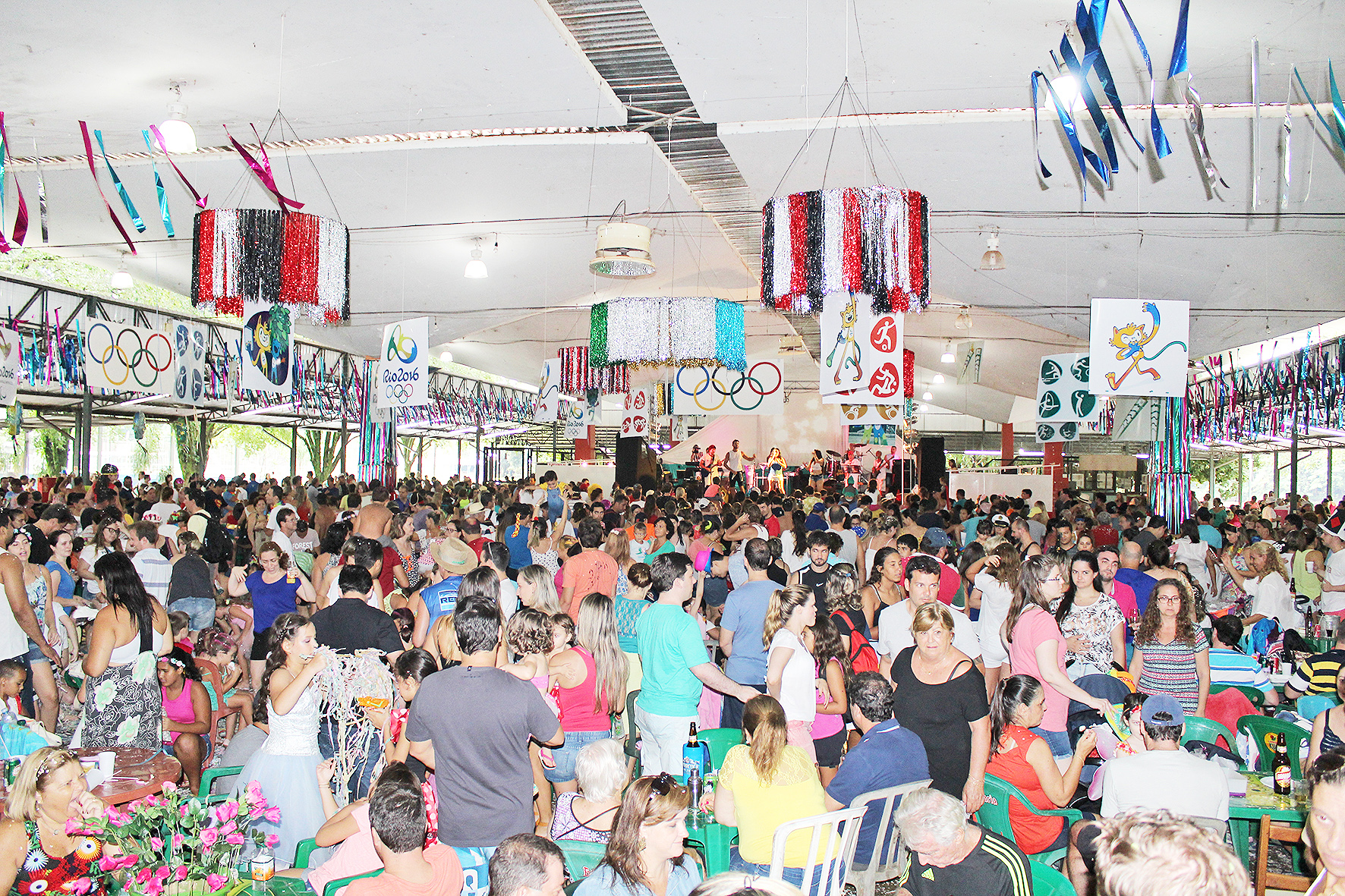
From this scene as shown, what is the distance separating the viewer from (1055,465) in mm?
21531

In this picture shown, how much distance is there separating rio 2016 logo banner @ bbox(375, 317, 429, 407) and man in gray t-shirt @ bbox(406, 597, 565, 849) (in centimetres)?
672

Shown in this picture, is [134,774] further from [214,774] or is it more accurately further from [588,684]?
[588,684]

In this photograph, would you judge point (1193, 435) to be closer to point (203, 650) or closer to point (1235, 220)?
point (1235, 220)

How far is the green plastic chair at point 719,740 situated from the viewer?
14.8 feet

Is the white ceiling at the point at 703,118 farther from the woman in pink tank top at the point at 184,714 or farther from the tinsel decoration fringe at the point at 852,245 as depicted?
the woman in pink tank top at the point at 184,714

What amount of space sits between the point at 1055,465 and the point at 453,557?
18.4 m

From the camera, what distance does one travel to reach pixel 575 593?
6047 mm

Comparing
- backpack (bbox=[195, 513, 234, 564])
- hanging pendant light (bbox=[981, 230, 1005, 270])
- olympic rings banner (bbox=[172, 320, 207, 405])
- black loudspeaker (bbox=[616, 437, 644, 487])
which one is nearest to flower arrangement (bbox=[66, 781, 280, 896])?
backpack (bbox=[195, 513, 234, 564])

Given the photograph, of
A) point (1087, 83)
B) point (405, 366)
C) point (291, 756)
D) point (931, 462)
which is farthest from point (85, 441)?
point (931, 462)

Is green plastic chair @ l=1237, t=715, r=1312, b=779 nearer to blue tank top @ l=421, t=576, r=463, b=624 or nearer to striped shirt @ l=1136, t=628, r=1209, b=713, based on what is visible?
striped shirt @ l=1136, t=628, r=1209, b=713

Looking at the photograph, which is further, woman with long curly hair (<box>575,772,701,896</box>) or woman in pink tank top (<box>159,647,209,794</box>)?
woman in pink tank top (<box>159,647,209,794</box>)

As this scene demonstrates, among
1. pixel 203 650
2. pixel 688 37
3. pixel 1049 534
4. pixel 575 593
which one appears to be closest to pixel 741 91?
pixel 688 37

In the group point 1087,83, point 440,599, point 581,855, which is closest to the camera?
point 581,855

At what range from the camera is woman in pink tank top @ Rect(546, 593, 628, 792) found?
13.9 ft
